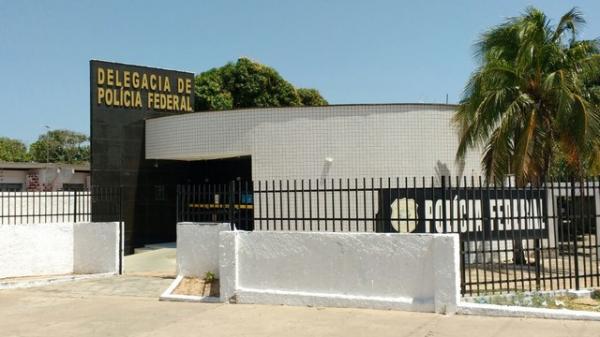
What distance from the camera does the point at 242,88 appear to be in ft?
121

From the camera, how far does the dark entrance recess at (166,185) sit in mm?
21875

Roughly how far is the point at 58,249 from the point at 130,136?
7.49 metres

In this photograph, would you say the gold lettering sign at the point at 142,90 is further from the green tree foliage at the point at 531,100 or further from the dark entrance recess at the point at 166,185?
the green tree foliage at the point at 531,100

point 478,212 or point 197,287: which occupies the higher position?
point 478,212

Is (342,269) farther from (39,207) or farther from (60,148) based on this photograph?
(60,148)

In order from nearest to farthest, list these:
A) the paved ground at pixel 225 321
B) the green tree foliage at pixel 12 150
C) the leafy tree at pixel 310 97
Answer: the paved ground at pixel 225 321, the leafy tree at pixel 310 97, the green tree foliage at pixel 12 150

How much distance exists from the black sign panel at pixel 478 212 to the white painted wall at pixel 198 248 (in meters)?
3.50

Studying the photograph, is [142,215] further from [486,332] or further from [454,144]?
[486,332]

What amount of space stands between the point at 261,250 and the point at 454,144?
1011 centimetres

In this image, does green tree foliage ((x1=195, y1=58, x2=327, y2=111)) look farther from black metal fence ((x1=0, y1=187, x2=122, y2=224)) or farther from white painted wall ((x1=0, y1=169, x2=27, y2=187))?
black metal fence ((x1=0, y1=187, x2=122, y2=224))

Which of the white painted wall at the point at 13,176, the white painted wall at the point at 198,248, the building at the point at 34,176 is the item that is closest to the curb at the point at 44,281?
the white painted wall at the point at 198,248

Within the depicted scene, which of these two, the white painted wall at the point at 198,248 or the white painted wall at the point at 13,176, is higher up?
the white painted wall at the point at 13,176

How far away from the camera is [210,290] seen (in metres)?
11.4

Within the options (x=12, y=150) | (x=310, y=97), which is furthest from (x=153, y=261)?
(x=12, y=150)
